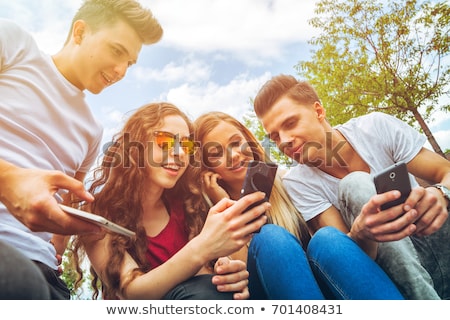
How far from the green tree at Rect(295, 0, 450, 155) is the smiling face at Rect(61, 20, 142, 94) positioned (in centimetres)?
63

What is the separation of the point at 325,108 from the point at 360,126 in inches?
8.3

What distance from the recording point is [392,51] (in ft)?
4.71

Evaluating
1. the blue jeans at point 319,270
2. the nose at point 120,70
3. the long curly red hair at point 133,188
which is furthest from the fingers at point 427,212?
the nose at point 120,70

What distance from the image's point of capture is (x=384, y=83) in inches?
57.2

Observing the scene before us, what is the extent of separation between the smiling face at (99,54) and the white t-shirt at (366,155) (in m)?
0.70

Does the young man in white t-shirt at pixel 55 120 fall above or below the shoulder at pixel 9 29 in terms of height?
below

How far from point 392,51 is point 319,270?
98 cm

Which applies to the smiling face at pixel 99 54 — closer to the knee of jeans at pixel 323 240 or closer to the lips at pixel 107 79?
the lips at pixel 107 79

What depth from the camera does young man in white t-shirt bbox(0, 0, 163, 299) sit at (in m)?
0.81

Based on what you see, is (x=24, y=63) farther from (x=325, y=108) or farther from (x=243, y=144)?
(x=325, y=108)

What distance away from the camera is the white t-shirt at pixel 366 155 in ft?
4.05

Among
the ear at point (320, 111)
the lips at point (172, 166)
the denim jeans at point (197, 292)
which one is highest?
the ear at point (320, 111)

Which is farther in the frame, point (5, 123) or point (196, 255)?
point (5, 123)

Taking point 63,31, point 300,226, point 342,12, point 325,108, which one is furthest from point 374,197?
point 63,31
